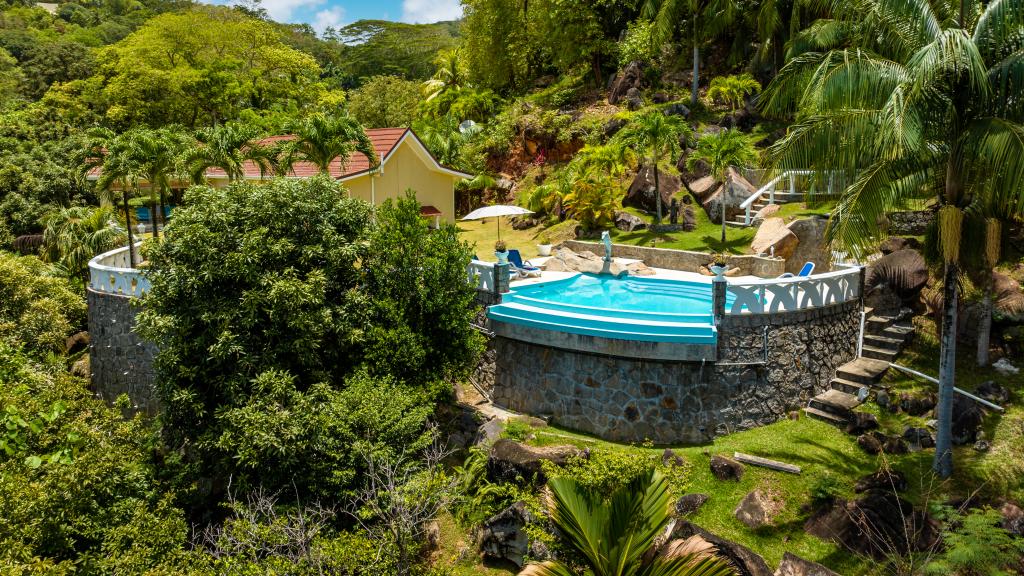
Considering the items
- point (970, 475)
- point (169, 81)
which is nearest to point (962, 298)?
point (970, 475)

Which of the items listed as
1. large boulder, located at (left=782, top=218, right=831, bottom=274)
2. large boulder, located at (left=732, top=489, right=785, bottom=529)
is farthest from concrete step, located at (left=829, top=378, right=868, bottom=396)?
large boulder, located at (left=782, top=218, right=831, bottom=274)

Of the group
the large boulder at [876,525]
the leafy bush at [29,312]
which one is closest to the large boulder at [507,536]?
the large boulder at [876,525]

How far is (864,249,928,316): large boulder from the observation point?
57.1ft

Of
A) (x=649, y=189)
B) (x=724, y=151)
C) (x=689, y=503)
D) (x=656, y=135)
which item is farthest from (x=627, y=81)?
(x=689, y=503)

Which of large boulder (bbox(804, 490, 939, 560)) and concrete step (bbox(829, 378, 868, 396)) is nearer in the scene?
large boulder (bbox(804, 490, 939, 560))

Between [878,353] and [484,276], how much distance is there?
10.1 metres

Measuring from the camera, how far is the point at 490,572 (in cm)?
1282

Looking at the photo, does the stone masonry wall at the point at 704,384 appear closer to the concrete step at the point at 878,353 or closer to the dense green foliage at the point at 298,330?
the concrete step at the point at 878,353

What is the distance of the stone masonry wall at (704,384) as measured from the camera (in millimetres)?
15367

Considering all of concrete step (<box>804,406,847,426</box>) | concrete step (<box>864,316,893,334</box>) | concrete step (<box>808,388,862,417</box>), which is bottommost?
concrete step (<box>804,406,847,426</box>)

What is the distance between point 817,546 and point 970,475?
3.65m

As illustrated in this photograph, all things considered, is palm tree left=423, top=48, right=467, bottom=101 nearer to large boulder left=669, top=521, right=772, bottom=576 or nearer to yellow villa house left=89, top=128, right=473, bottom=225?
yellow villa house left=89, top=128, right=473, bottom=225

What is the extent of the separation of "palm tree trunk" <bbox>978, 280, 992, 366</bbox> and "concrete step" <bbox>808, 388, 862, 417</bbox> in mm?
3265

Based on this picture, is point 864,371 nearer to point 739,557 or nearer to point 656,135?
point 739,557
